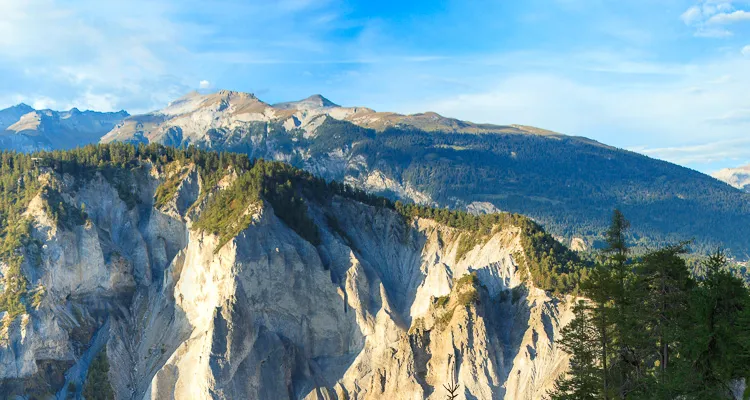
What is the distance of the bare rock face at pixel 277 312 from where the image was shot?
8494 cm

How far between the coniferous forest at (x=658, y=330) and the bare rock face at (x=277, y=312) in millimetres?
37142

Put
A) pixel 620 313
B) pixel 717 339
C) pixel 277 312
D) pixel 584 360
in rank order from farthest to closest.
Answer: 1. pixel 277 312
2. pixel 584 360
3. pixel 620 313
4. pixel 717 339

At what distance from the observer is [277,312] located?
9419 centimetres

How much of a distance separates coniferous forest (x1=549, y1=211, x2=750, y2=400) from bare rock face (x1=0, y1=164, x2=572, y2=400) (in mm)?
37142

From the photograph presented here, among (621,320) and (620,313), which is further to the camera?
(620,313)

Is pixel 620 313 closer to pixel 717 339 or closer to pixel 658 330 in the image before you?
pixel 658 330

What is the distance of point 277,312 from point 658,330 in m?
61.4

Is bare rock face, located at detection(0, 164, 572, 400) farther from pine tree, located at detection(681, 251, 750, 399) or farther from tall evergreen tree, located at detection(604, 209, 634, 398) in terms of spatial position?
pine tree, located at detection(681, 251, 750, 399)

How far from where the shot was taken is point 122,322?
327 feet

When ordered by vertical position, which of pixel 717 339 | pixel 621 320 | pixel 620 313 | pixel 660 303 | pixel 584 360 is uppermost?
pixel 660 303

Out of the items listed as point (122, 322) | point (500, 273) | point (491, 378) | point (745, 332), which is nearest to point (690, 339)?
point (745, 332)

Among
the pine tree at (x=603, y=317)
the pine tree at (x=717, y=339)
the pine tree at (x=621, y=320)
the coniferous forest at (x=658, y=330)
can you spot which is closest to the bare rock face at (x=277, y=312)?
the pine tree at (x=621, y=320)

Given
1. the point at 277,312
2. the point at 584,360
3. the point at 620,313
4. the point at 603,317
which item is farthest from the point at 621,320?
the point at 277,312

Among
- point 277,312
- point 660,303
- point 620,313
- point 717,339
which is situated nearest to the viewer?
point 717,339
